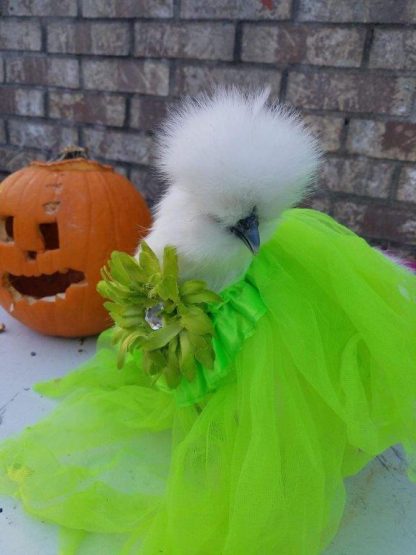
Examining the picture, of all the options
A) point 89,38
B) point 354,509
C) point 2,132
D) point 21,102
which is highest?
point 89,38

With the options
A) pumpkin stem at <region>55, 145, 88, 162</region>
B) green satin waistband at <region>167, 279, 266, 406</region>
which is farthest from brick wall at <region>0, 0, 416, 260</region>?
green satin waistband at <region>167, 279, 266, 406</region>

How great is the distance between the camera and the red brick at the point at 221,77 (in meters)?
1.28

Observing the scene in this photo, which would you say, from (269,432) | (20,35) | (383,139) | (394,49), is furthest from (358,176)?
(20,35)

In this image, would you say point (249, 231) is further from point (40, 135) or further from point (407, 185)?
point (40, 135)

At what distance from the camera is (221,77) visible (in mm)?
1333

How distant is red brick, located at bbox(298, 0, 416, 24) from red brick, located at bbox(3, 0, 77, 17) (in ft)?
2.32

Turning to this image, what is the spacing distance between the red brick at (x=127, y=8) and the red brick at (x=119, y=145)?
32 cm

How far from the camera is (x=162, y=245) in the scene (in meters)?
0.69

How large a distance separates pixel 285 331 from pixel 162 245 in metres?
0.21

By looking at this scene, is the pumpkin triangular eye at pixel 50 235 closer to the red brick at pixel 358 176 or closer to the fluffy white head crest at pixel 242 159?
the fluffy white head crest at pixel 242 159

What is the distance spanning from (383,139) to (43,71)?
3.50ft

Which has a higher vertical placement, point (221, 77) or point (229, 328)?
point (221, 77)

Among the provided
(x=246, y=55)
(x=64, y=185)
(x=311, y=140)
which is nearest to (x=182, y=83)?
(x=246, y=55)

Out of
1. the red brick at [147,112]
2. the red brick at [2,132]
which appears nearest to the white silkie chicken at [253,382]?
the red brick at [147,112]
